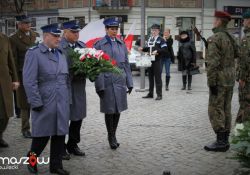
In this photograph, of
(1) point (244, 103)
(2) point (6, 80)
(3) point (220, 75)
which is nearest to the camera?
(2) point (6, 80)

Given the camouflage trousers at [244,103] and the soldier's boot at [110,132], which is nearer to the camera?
the soldier's boot at [110,132]

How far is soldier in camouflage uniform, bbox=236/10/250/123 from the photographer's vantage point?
7426 millimetres

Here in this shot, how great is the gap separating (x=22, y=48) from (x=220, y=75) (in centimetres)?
356

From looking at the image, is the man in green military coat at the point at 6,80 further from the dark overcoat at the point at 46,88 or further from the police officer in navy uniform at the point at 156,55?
the police officer in navy uniform at the point at 156,55

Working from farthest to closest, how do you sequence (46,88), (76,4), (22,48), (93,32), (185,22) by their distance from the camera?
1. (76,4)
2. (185,22)
3. (93,32)
4. (22,48)
5. (46,88)

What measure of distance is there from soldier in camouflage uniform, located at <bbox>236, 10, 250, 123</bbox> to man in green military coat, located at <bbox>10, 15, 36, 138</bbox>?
366 cm

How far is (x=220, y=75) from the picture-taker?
23.5 ft

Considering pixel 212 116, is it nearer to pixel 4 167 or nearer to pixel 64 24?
pixel 64 24

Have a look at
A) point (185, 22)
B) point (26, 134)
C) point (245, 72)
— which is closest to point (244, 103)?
point (245, 72)

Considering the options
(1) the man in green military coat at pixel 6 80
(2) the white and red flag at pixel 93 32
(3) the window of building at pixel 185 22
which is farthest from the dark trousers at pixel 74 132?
(3) the window of building at pixel 185 22

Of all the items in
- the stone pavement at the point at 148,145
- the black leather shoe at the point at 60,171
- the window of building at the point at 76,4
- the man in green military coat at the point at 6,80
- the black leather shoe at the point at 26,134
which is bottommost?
the stone pavement at the point at 148,145

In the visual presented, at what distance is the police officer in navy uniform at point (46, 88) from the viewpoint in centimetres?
561

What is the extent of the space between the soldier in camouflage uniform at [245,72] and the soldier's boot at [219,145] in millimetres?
540

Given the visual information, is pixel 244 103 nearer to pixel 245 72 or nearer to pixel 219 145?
pixel 245 72
